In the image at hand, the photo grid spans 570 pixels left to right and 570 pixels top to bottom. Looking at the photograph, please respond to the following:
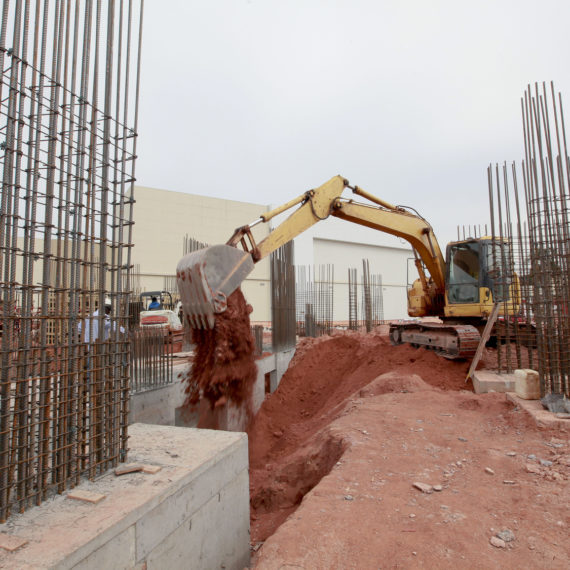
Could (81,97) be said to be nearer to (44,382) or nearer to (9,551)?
(44,382)

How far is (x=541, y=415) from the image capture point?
4.77 m

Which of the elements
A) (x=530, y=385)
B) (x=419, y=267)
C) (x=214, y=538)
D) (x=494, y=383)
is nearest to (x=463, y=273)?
(x=419, y=267)

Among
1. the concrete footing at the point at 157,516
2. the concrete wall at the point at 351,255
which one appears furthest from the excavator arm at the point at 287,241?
the concrete wall at the point at 351,255

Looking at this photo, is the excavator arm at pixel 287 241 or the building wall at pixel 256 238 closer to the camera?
the excavator arm at pixel 287 241

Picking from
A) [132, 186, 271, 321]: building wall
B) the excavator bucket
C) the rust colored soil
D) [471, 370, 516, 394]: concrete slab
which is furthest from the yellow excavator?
[132, 186, 271, 321]: building wall

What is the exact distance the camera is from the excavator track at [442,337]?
7.74 m

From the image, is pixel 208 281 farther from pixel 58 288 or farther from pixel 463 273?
pixel 463 273

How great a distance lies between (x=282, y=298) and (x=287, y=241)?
4.71 m

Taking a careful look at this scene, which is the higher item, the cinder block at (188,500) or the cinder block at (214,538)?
the cinder block at (188,500)

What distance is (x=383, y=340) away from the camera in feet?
38.8

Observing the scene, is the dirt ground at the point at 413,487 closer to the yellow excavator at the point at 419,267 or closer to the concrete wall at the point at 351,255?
the yellow excavator at the point at 419,267

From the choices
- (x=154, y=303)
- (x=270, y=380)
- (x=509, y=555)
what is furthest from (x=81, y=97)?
(x=154, y=303)

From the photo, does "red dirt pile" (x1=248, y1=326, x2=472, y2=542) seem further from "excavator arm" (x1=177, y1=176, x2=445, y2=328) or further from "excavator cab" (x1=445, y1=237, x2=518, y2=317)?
"excavator arm" (x1=177, y1=176, x2=445, y2=328)

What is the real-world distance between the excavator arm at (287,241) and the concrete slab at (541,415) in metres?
3.76
